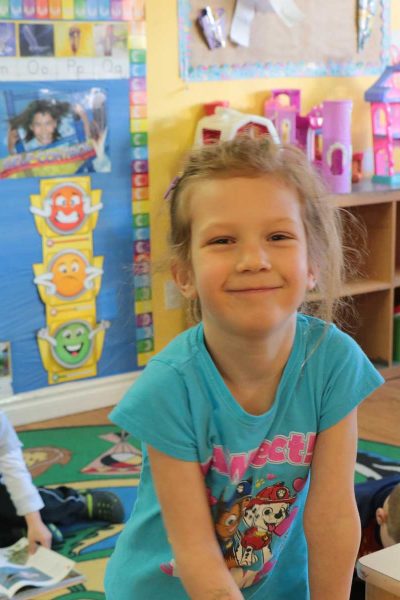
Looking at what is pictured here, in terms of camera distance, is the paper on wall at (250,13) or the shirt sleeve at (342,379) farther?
the paper on wall at (250,13)

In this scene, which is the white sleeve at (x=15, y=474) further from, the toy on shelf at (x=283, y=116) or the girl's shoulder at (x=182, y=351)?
the toy on shelf at (x=283, y=116)

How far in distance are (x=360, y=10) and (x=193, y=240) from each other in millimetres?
2847

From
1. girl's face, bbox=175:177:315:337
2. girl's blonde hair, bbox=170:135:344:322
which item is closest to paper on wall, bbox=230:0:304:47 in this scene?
girl's blonde hair, bbox=170:135:344:322

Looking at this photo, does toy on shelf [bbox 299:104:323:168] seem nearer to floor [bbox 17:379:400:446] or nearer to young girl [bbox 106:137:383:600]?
floor [bbox 17:379:400:446]

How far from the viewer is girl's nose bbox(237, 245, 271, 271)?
3.08 feet

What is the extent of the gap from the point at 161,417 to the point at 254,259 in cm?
20

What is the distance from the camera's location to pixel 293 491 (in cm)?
105

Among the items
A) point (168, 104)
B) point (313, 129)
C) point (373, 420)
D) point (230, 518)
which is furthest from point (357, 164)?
point (230, 518)

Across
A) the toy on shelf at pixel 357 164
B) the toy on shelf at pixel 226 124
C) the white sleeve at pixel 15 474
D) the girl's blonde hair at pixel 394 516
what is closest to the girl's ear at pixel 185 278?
the girl's blonde hair at pixel 394 516

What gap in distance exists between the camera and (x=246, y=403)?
104 centimetres

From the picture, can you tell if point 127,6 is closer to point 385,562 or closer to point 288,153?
point 288,153

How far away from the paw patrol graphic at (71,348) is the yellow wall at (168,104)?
9.5 inches

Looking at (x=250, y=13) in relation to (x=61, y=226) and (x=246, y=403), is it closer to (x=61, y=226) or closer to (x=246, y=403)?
(x=61, y=226)

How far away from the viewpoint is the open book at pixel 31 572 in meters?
1.91
